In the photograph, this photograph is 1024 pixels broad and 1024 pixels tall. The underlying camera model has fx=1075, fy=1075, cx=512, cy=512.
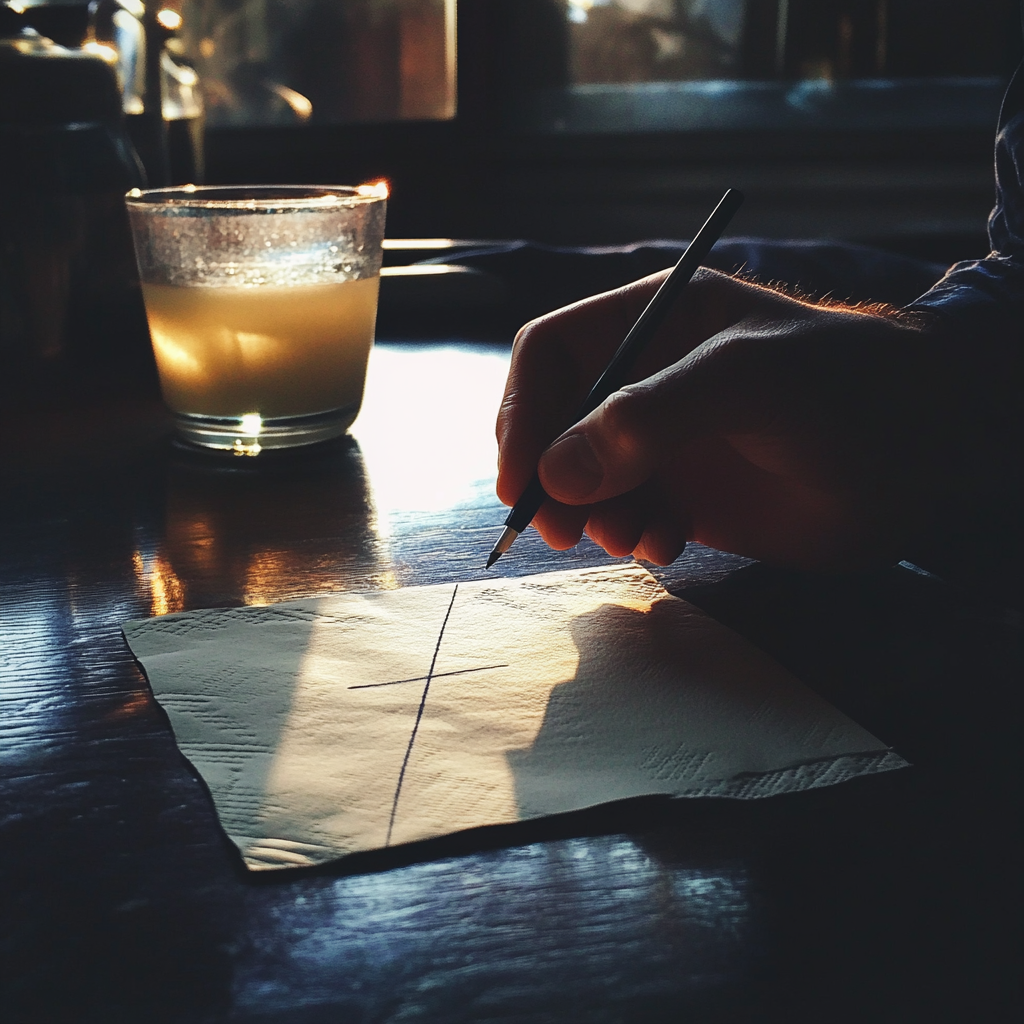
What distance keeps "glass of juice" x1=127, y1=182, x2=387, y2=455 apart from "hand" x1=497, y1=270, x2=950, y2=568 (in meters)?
0.14

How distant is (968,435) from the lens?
54cm

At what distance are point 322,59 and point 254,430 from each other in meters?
1.45

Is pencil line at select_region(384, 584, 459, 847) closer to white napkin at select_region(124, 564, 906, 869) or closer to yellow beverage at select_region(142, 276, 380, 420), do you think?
white napkin at select_region(124, 564, 906, 869)

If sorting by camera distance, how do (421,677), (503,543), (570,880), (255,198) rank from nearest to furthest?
(570,880) < (421,677) < (503,543) < (255,198)

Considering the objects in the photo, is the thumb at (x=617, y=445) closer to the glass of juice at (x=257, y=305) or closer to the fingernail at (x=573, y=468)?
the fingernail at (x=573, y=468)

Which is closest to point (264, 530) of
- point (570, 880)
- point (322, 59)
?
point (570, 880)

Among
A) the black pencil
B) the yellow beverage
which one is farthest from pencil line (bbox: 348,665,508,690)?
the yellow beverage

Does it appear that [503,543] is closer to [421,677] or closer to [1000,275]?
[421,677]

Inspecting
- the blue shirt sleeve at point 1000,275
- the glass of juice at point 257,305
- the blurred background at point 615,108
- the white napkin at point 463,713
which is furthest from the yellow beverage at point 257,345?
the blurred background at point 615,108

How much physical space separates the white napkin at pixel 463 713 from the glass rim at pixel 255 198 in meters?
0.28

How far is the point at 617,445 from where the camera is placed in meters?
0.45

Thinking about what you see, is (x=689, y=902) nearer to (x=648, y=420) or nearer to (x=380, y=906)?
(x=380, y=906)

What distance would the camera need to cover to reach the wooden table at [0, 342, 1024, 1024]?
25 cm

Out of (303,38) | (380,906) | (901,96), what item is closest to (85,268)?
(380,906)
